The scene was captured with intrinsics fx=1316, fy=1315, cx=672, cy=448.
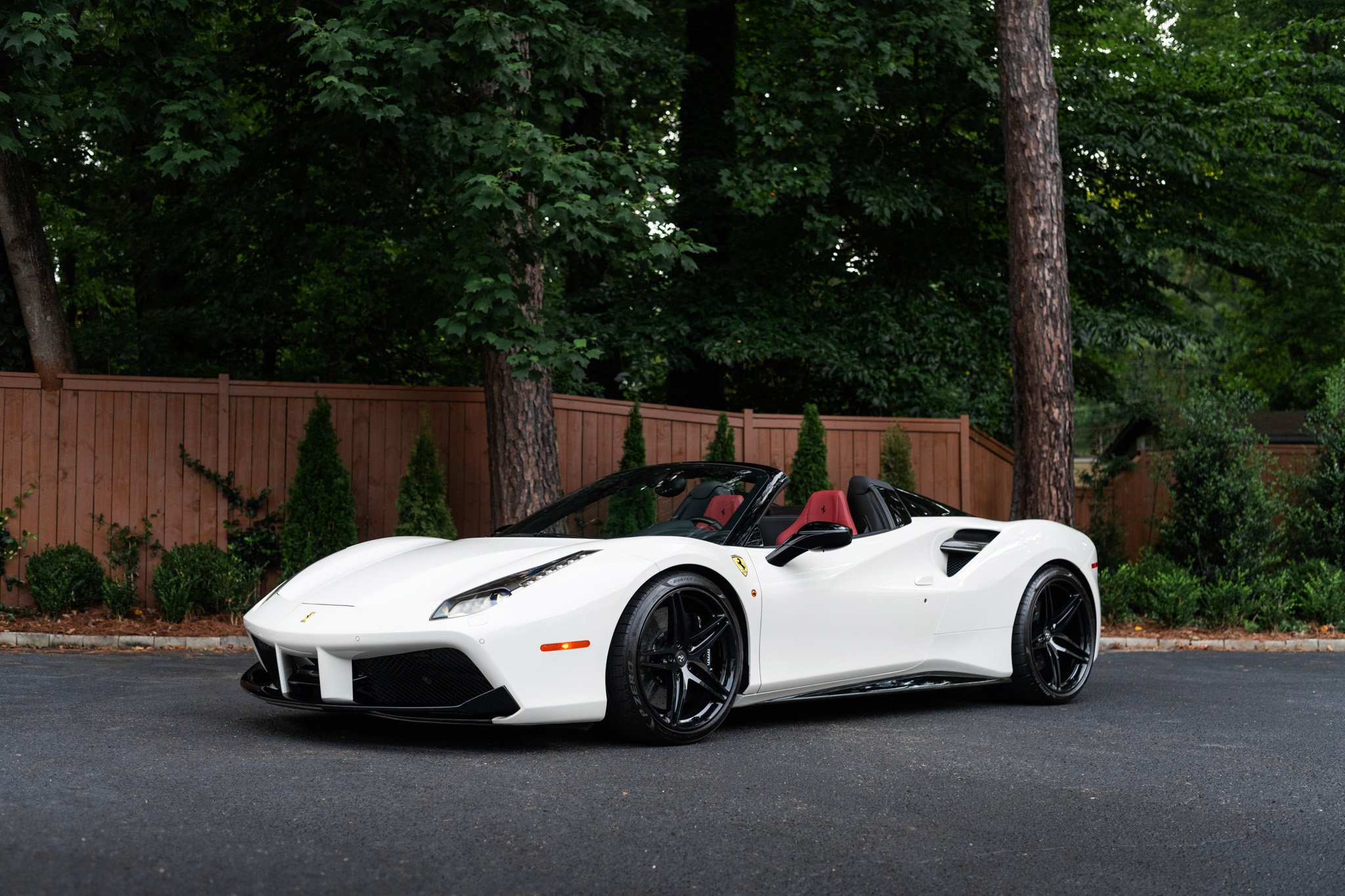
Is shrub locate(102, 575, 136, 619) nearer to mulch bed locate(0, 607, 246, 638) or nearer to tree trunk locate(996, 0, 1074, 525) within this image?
mulch bed locate(0, 607, 246, 638)

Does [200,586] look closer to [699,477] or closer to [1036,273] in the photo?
[699,477]

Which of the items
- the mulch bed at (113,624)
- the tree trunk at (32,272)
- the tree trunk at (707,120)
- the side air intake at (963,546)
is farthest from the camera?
the tree trunk at (707,120)

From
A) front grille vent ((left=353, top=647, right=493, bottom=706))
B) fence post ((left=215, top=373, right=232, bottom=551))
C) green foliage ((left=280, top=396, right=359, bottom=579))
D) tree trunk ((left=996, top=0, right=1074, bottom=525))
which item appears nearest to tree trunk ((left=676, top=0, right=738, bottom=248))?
tree trunk ((left=996, top=0, right=1074, bottom=525))

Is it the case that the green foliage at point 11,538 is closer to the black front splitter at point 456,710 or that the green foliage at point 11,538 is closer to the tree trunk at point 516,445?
the tree trunk at point 516,445

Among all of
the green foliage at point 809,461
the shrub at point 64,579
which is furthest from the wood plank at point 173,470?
the green foliage at point 809,461

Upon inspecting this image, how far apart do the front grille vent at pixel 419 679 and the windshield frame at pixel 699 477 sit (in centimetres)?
110

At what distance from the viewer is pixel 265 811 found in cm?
438

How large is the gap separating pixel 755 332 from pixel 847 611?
9.89 metres

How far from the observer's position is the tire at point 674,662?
572cm

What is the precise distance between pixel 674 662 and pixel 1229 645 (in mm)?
7982

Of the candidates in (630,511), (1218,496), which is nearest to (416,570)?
(630,511)

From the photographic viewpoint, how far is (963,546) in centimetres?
768

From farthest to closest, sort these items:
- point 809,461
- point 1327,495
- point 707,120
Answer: point 707,120 < point 809,461 < point 1327,495

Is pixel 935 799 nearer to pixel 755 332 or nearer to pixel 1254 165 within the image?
pixel 755 332
